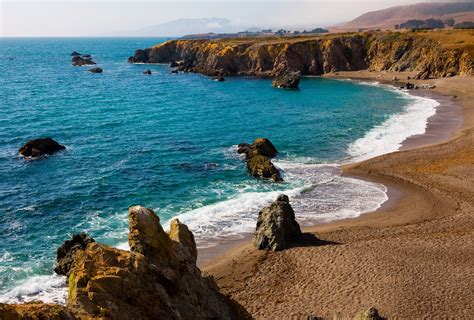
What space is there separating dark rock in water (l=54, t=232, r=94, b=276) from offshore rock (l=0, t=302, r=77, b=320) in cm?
1809

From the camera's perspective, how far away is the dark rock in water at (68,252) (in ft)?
88.3

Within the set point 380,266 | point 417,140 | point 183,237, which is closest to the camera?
point 183,237

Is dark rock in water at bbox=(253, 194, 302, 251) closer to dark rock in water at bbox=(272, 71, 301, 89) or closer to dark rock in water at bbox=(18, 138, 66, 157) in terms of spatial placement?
dark rock in water at bbox=(18, 138, 66, 157)

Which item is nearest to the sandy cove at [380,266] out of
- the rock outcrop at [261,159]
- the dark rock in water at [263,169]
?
the dark rock in water at [263,169]

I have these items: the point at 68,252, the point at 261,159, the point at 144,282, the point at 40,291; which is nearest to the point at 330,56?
the point at 261,159

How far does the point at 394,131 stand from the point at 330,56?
74516 mm

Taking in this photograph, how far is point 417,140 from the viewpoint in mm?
58500

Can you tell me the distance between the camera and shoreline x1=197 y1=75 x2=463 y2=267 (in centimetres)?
3078

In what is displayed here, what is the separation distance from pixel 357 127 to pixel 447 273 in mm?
45314

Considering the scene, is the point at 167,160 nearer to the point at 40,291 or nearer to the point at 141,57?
the point at 40,291

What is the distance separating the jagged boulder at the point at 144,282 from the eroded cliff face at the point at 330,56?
115134 millimetres

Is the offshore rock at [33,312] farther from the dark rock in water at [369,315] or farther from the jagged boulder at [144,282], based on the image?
the dark rock in water at [369,315]

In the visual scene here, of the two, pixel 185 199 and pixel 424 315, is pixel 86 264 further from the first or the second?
pixel 185 199

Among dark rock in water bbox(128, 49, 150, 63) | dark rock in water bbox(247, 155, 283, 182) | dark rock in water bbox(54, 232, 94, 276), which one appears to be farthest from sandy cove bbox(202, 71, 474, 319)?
dark rock in water bbox(128, 49, 150, 63)
